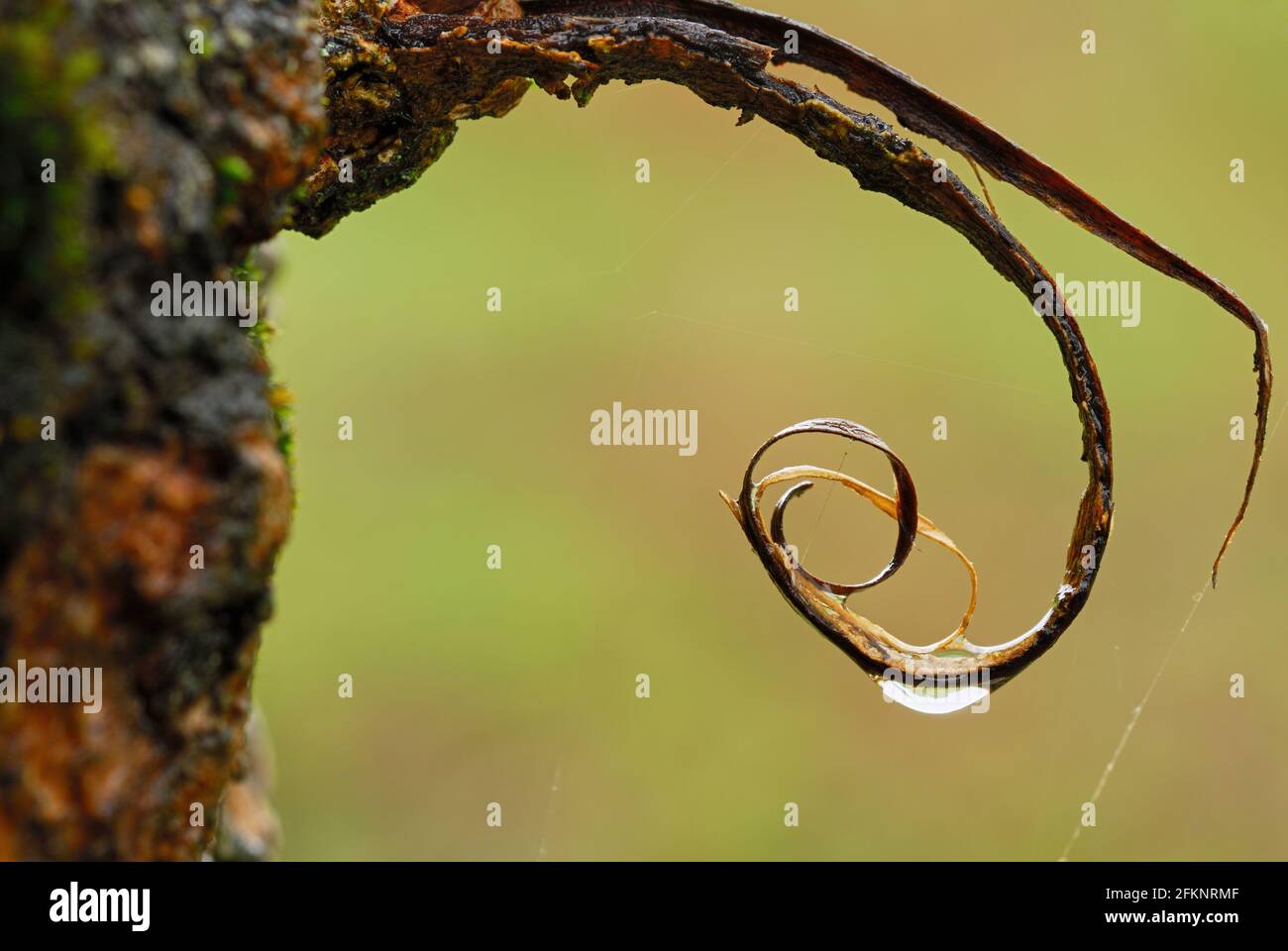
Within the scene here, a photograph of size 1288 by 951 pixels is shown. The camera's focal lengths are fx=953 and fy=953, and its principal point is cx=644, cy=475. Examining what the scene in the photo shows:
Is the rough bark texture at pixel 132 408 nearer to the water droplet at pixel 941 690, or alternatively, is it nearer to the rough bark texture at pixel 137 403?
the rough bark texture at pixel 137 403

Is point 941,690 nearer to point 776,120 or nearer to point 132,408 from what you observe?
point 776,120

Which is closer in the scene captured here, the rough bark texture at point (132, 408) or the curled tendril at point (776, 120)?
the rough bark texture at point (132, 408)

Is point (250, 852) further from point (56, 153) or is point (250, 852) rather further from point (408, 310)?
point (408, 310)

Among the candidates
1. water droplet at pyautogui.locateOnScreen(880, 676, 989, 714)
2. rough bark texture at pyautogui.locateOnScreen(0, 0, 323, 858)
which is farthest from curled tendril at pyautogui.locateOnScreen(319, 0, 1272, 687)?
rough bark texture at pyautogui.locateOnScreen(0, 0, 323, 858)

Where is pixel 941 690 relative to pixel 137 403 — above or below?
below

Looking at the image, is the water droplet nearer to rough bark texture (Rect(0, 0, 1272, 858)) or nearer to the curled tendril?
the curled tendril

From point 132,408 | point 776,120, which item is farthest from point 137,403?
point 776,120

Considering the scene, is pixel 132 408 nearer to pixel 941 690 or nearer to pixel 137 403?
pixel 137 403

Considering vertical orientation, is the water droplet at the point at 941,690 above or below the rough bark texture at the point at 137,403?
below

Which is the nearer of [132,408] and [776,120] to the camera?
[132,408]

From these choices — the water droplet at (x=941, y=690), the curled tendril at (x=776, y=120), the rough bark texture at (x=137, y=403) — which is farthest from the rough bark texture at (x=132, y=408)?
the water droplet at (x=941, y=690)

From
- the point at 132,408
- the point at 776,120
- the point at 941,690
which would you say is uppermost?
the point at 776,120
